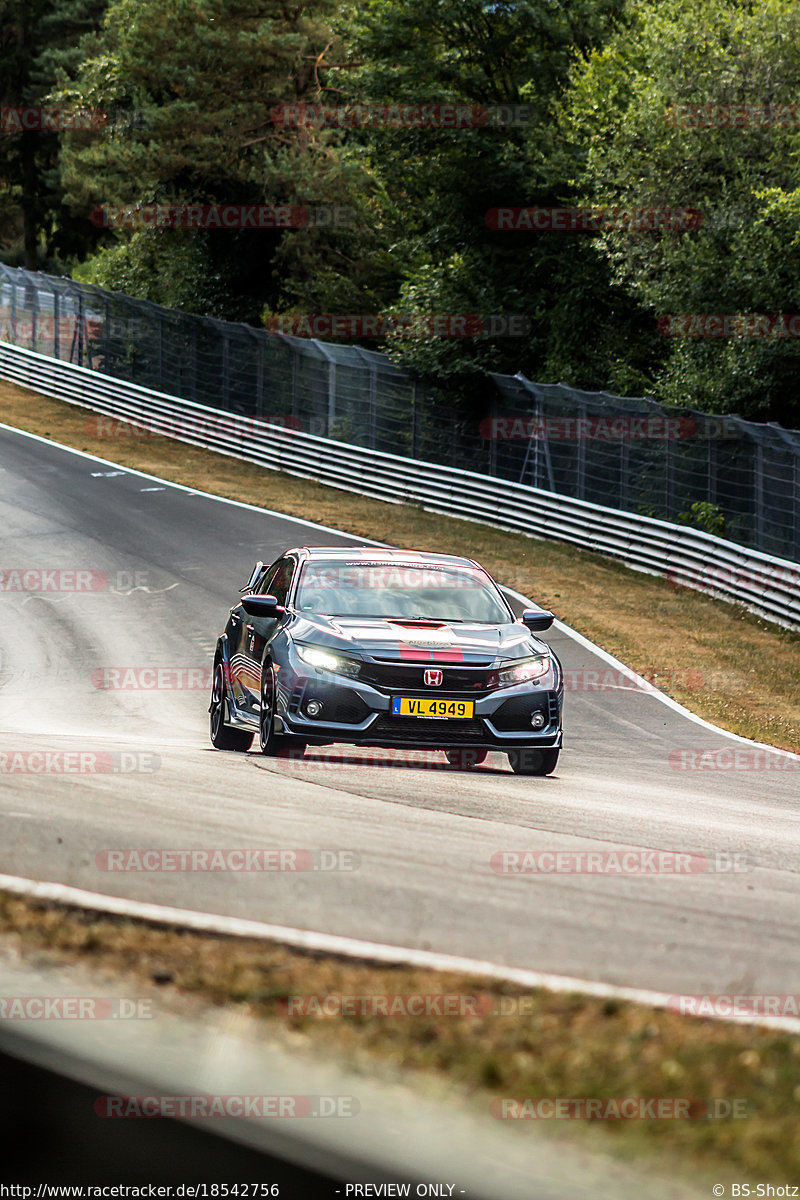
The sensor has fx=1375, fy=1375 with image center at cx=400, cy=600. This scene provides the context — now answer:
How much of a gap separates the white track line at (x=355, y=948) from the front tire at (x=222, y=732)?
26.8 ft

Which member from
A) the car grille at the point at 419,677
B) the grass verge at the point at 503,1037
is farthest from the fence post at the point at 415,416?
the grass verge at the point at 503,1037

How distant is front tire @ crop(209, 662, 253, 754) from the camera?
38.7 feet

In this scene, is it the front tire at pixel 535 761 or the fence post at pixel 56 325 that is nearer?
the front tire at pixel 535 761

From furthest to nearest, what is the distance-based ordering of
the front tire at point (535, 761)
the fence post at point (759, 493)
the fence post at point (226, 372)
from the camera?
the fence post at point (226, 372), the fence post at point (759, 493), the front tire at point (535, 761)

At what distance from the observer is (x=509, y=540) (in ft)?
98.5

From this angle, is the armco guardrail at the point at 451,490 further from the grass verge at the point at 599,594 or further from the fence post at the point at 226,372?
the fence post at the point at 226,372

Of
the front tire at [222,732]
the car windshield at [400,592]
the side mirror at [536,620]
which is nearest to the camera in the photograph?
the car windshield at [400,592]

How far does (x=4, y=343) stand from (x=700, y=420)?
3237cm

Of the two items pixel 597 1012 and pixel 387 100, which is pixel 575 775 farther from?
pixel 387 100

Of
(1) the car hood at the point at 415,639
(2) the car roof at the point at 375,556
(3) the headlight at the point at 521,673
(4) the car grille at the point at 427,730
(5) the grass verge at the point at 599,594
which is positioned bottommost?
(5) the grass verge at the point at 599,594

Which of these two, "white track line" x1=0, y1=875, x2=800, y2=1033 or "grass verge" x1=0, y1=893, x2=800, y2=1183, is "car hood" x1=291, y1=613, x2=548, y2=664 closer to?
"white track line" x1=0, y1=875, x2=800, y2=1033

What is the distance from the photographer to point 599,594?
82.9 ft

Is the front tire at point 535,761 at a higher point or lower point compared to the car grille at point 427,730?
lower

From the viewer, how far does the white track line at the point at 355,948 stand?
3002mm
